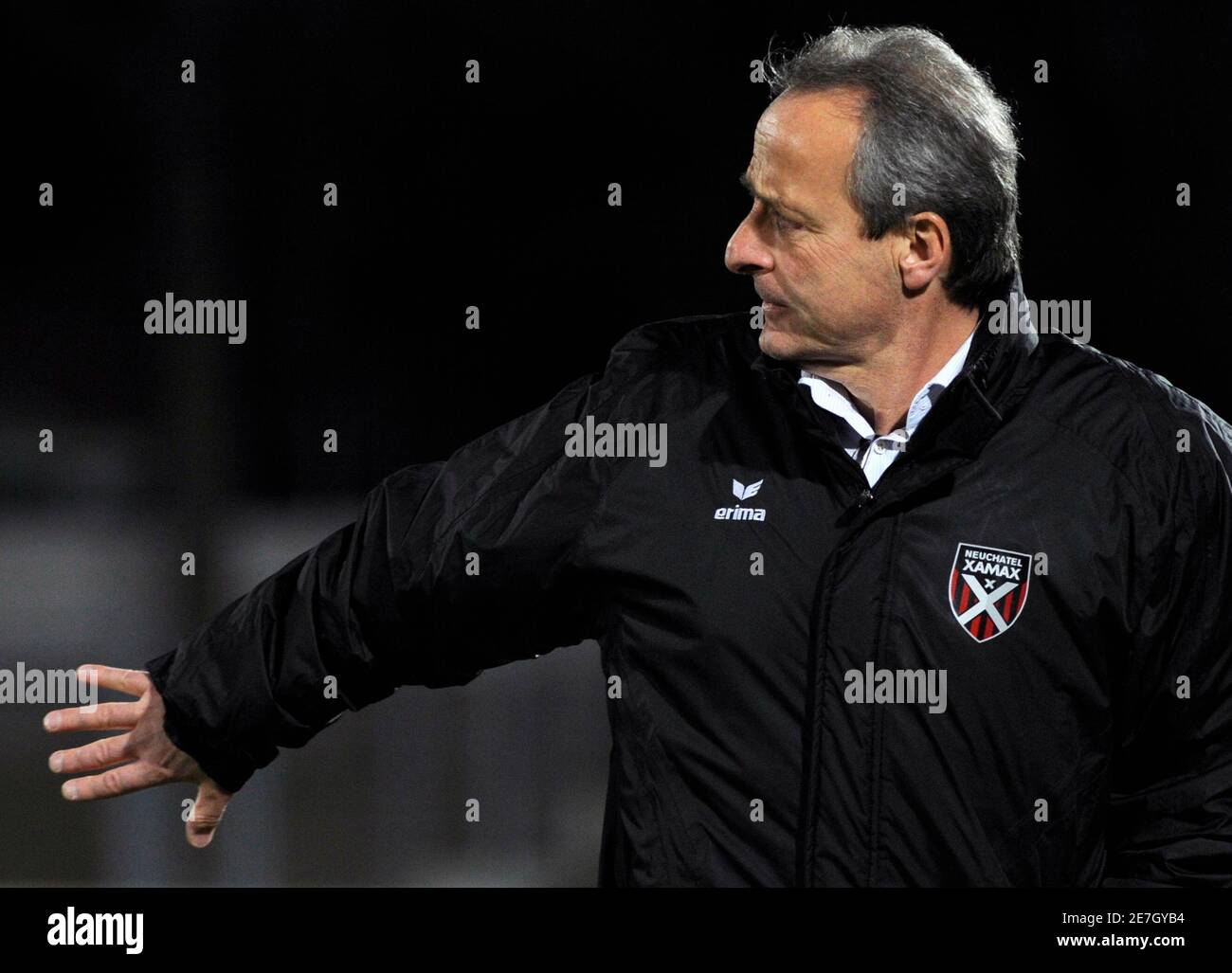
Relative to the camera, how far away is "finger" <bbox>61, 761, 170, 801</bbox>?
2121mm

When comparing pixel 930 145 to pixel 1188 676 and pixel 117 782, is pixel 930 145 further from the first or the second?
pixel 117 782

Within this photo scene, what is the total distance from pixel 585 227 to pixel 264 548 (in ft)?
2.71

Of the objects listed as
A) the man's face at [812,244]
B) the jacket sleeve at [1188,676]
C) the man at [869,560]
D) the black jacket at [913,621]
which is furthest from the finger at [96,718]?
the jacket sleeve at [1188,676]

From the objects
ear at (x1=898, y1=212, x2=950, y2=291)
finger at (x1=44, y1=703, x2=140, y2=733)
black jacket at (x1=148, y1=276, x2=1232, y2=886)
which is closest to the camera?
black jacket at (x1=148, y1=276, x2=1232, y2=886)

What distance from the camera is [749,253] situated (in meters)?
1.93

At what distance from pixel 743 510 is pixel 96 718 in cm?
85

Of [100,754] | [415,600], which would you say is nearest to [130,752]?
[100,754]

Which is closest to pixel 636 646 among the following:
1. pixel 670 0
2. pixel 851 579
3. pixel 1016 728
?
pixel 851 579

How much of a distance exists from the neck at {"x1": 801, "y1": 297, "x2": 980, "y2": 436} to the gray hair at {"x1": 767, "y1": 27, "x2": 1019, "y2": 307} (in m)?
0.06

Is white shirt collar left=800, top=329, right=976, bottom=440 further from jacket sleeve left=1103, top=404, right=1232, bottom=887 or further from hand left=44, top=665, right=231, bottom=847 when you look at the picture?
hand left=44, top=665, right=231, bottom=847

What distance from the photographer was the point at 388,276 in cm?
318

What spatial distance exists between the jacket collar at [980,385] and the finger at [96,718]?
889 mm

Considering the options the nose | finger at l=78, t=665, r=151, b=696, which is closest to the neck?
the nose
